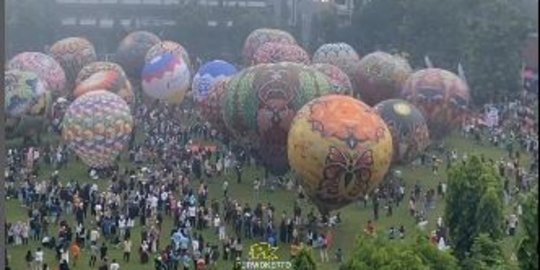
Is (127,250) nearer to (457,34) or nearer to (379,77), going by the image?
(379,77)

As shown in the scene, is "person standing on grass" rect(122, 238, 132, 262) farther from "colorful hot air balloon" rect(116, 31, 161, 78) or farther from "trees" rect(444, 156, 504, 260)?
"colorful hot air balloon" rect(116, 31, 161, 78)


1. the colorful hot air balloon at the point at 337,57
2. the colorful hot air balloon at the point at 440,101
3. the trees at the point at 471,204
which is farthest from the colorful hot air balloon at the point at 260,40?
the trees at the point at 471,204

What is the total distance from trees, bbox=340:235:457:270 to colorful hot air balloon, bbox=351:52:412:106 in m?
27.8

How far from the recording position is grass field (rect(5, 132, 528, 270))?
864 inches

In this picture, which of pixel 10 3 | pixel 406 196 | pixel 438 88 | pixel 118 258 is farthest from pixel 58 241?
pixel 10 3

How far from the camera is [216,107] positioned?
35031 mm

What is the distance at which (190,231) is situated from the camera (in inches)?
934

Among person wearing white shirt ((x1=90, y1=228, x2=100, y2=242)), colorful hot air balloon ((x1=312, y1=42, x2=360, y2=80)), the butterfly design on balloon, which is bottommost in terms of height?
person wearing white shirt ((x1=90, y1=228, x2=100, y2=242))

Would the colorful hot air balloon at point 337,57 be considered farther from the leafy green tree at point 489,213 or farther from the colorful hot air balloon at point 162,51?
the leafy green tree at point 489,213

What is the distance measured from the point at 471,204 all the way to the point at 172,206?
9.30 meters

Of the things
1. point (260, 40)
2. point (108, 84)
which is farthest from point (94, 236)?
point (260, 40)

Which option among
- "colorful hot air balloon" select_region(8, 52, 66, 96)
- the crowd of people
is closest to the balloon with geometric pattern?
"colorful hot air balloon" select_region(8, 52, 66, 96)

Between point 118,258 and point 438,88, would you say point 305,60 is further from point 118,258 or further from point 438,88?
point 118,258

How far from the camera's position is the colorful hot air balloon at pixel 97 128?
3011 centimetres
